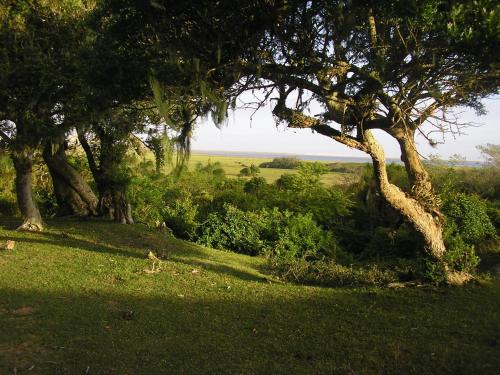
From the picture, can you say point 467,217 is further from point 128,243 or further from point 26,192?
point 26,192

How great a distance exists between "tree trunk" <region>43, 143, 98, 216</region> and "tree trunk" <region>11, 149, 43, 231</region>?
6.01ft

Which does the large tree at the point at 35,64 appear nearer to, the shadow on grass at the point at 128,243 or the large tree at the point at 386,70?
the shadow on grass at the point at 128,243

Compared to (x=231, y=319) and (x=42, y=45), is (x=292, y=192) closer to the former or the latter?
(x=42, y=45)

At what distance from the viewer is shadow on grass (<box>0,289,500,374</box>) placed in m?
4.50

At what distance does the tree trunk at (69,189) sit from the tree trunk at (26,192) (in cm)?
183

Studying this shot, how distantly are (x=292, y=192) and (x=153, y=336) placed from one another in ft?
43.5

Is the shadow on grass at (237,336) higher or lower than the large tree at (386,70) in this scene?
lower

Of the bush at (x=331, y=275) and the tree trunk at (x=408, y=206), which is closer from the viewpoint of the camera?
the tree trunk at (x=408, y=206)

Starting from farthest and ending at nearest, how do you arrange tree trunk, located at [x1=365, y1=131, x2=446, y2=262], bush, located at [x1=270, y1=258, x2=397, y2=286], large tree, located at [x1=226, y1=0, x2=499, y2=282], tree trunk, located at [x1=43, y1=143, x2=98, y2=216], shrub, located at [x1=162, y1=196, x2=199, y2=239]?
shrub, located at [x1=162, y1=196, x2=199, y2=239] → tree trunk, located at [x1=43, y1=143, x2=98, y2=216] → bush, located at [x1=270, y1=258, x2=397, y2=286] → tree trunk, located at [x1=365, y1=131, x2=446, y2=262] → large tree, located at [x1=226, y1=0, x2=499, y2=282]

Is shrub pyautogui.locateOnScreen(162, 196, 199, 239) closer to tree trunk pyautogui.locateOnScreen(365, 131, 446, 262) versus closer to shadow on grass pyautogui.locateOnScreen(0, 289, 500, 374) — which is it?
shadow on grass pyautogui.locateOnScreen(0, 289, 500, 374)

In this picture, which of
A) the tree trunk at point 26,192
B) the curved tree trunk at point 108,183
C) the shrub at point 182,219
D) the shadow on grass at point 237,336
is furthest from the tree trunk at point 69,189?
the shadow on grass at point 237,336

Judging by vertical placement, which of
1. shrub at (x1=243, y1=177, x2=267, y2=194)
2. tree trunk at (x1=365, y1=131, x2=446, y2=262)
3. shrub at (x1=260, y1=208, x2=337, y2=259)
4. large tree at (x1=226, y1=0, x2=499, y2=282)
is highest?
large tree at (x1=226, y1=0, x2=499, y2=282)

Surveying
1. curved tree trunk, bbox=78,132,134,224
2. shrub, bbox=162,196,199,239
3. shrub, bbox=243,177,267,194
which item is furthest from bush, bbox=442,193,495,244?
curved tree trunk, bbox=78,132,134,224

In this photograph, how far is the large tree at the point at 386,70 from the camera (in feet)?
14.6
